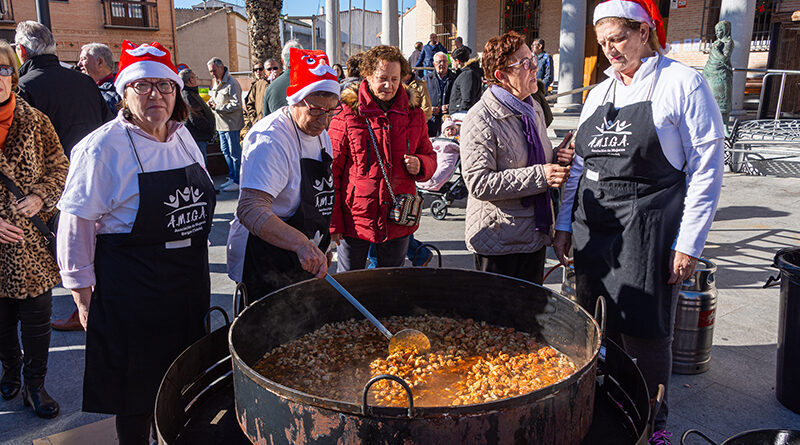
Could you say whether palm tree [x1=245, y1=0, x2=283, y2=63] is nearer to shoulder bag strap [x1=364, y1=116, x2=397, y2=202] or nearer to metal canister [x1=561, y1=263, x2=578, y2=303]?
shoulder bag strap [x1=364, y1=116, x2=397, y2=202]

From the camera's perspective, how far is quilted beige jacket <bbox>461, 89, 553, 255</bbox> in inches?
121

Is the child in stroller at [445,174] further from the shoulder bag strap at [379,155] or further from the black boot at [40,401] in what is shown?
the black boot at [40,401]

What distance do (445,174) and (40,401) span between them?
485 cm

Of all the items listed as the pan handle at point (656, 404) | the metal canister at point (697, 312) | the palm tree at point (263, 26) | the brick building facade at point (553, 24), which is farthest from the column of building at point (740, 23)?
the pan handle at point (656, 404)

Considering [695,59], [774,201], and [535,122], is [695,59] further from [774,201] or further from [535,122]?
[535,122]

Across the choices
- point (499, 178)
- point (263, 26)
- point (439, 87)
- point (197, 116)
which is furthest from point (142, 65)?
point (263, 26)

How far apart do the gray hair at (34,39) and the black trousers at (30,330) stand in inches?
85.5

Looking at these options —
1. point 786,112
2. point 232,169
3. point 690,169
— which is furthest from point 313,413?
point 786,112

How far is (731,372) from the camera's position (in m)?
3.68

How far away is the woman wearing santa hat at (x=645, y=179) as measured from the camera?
93.2 inches

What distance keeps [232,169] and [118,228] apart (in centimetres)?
758

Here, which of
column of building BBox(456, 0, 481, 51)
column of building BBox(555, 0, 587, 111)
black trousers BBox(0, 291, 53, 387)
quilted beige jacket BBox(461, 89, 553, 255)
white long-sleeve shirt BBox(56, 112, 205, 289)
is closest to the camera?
white long-sleeve shirt BBox(56, 112, 205, 289)

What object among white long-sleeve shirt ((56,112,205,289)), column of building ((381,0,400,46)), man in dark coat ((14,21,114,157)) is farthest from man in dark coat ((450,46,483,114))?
column of building ((381,0,400,46))

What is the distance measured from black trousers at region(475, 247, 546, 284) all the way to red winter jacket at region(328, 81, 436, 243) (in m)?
0.69
